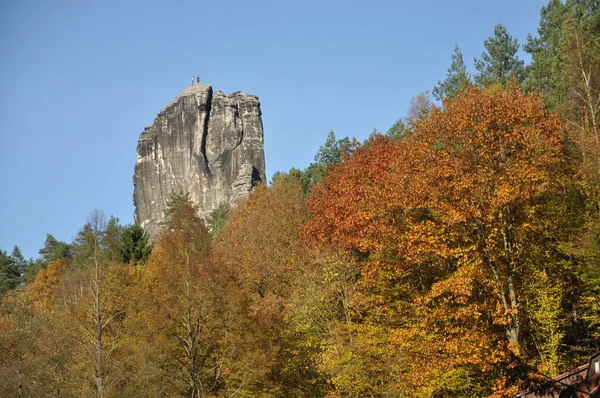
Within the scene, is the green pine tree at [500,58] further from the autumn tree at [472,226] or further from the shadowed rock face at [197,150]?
the shadowed rock face at [197,150]

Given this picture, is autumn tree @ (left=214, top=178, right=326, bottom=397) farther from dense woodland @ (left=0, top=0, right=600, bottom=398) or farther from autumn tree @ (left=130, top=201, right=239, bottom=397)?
autumn tree @ (left=130, top=201, right=239, bottom=397)

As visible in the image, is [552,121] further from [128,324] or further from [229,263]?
[128,324]

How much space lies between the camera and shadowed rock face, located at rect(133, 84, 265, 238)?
4195 inches

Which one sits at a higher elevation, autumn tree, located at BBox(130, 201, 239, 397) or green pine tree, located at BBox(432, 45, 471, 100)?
green pine tree, located at BBox(432, 45, 471, 100)

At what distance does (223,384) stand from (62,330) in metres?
10.9

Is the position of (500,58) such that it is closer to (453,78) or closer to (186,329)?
(453,78)

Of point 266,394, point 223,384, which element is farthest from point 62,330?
point 266,394

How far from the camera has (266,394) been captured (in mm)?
28172

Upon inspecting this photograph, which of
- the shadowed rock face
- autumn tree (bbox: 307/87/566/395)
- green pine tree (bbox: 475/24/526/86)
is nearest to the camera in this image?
autumn tree (bbox: 307/87/566/395)

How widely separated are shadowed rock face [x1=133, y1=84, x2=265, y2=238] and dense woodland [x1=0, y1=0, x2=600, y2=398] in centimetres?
6746

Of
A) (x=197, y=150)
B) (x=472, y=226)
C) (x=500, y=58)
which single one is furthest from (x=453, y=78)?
(x=197, y=150)

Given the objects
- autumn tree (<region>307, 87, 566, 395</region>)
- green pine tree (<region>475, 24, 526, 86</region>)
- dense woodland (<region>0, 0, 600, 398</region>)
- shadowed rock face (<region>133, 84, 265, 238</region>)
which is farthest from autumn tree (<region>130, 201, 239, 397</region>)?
shadowed rock face (<region>133, 84, 265, 238</region>)

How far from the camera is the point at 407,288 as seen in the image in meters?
27.8

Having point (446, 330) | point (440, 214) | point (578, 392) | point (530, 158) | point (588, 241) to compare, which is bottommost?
point (578, 392)
